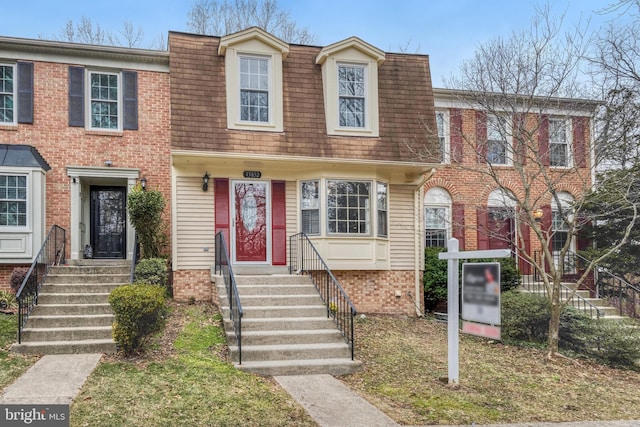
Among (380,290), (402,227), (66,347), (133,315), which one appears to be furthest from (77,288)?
(402,227)

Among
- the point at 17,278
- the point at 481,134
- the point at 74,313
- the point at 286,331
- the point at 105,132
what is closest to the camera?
the point at 286,331

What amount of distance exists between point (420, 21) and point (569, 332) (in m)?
10.6

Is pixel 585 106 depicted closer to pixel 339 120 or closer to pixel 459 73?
pixel 459 73

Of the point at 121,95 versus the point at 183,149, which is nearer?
the point at 183,149

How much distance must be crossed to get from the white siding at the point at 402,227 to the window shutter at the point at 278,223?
2604 millimetres

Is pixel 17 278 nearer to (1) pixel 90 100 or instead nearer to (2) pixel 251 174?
(1) pixel 90 100

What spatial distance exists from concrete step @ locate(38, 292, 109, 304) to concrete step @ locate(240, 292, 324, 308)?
8.62ft

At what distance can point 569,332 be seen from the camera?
10508 millimetres

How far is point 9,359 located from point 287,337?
410cm

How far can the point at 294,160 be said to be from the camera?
1204 cm

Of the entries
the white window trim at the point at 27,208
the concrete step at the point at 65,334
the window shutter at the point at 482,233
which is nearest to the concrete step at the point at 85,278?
the white window trim at the point at 27,208

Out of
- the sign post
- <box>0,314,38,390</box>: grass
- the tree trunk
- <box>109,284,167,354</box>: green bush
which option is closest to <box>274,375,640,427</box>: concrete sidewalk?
the sign post

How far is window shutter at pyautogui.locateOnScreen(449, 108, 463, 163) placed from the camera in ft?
48.8

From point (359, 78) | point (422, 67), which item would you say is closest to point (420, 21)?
point (422, 67)
